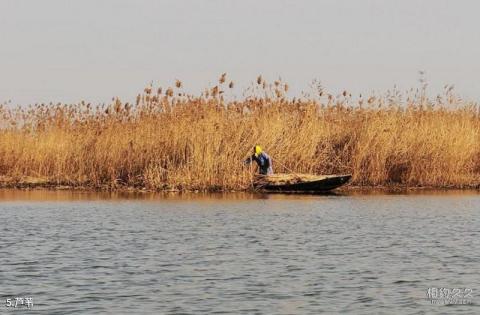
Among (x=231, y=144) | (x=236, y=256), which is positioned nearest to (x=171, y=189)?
(x=231, y=144)

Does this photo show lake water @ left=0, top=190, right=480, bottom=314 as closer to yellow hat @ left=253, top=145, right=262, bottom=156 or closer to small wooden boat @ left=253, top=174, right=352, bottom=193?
small wooden boat @ left=253, top=174, right=352, bottom=193

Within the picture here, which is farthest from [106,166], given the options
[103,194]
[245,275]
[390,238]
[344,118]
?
[245,275]

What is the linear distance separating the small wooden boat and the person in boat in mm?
194

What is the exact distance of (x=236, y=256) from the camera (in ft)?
45.5

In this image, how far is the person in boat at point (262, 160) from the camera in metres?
25.5

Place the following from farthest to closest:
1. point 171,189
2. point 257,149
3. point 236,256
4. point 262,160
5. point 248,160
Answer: point 171,189 → point 248,160 → point 262,160 → point 257,149 → point 236,256

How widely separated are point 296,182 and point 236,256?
11.9 m

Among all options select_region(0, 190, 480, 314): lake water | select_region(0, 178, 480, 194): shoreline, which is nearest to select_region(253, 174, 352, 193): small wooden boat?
select_region(0, 178, 480, 194): shoreline

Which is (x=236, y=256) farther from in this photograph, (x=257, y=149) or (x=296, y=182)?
(x=296, y=182)

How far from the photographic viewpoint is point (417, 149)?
92.2 feet

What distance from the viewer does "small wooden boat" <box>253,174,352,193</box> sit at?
25.6 meters

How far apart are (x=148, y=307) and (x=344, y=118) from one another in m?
19.4

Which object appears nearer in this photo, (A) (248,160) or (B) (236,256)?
(B) (236,256)

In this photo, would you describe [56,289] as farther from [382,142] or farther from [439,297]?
[382,142]
